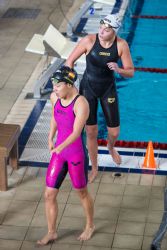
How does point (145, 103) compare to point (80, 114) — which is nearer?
point (80, 114)

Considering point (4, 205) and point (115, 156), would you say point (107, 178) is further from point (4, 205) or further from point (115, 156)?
point (4, 205)

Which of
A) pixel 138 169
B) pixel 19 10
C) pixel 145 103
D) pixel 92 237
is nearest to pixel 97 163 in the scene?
pixel 138 169

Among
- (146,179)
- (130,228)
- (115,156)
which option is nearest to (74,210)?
(130,228)

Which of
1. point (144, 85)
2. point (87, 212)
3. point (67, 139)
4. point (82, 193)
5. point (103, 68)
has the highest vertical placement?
point (67, 139)

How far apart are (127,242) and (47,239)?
2.50ft

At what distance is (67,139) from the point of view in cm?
616

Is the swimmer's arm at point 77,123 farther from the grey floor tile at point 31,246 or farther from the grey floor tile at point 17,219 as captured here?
the grey floor tile at point 17,219

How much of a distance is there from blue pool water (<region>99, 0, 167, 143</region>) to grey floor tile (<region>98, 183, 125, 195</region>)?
64.4 inches

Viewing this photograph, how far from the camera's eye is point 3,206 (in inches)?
287

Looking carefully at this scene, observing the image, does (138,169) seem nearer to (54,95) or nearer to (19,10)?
(54,95)

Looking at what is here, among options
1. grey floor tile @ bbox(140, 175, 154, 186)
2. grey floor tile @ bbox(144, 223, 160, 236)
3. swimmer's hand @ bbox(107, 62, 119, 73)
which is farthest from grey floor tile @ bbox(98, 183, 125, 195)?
swimmer's hand @ bbox(107, 62, 119, 73)

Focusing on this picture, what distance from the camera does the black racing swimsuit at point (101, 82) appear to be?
730 centimetres

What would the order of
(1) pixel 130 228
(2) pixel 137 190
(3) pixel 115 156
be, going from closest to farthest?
1. (1) pixel 130 228
2. (2) pixel 137 190
3. (3) pixel 115 156

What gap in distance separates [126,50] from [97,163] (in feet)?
4.89
